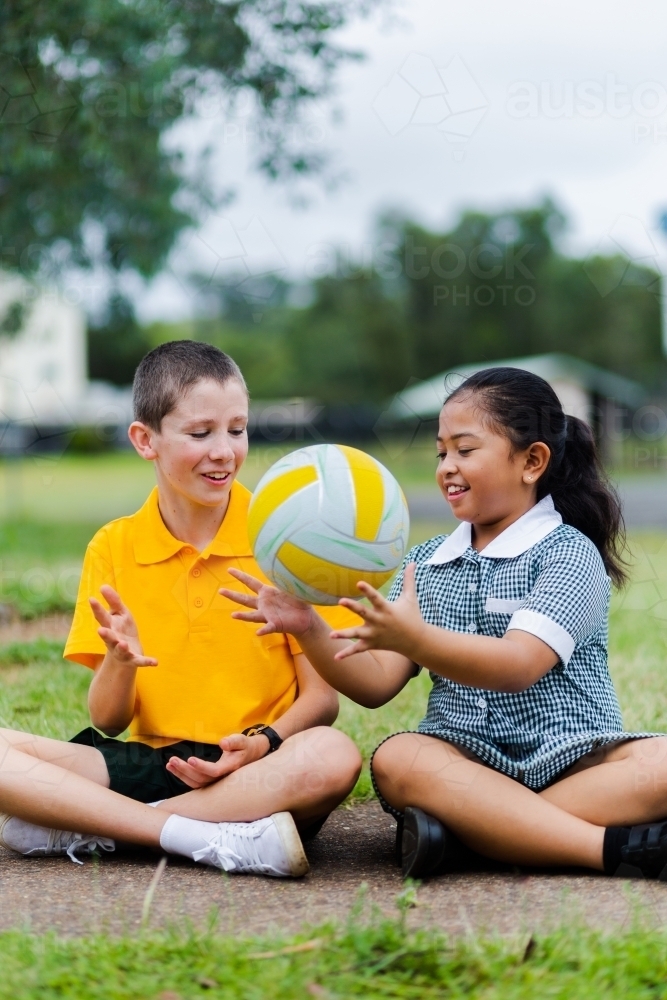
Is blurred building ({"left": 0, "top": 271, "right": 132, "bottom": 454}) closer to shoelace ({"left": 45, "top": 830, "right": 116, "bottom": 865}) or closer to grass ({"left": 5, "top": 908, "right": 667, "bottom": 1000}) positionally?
shoelace ({"left": 45, "top": 830, "right": 116, "bottom": 865})

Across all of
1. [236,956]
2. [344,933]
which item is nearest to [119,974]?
[236,956]

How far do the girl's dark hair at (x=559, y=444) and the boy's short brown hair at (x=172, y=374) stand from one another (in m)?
0.55

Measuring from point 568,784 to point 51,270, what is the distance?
8569 mm

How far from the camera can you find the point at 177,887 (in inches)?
88.6

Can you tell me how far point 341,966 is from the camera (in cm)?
177

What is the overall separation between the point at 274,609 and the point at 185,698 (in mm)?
438

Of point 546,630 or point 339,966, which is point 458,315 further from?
point 339,966

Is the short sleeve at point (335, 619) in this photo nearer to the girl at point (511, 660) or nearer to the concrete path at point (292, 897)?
the girl at point (511, 660)

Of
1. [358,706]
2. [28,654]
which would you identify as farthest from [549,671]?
[28,654]

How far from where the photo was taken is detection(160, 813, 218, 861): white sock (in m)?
2.38

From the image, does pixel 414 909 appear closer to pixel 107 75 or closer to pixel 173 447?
pixel 173 447

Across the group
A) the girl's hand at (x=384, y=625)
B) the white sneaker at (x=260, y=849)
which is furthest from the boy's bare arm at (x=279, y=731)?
the girl's hand at (x=384, y=625)

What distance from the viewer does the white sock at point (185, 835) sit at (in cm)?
238

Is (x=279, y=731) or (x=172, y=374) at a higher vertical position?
(x=172, y=374)
